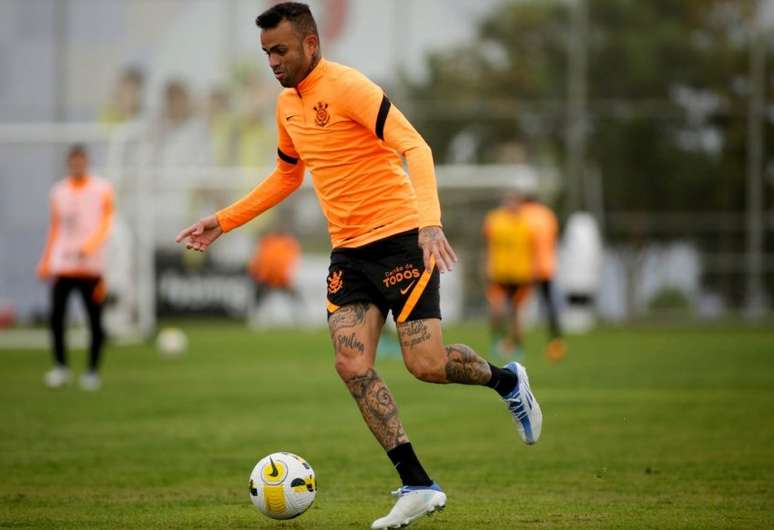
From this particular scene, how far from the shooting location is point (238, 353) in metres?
20.7

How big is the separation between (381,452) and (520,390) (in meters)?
2.41

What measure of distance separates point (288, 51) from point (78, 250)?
8248 mm

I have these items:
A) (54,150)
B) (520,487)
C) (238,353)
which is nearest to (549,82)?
(54,150)

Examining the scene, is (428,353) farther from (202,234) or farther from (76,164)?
(76,164)

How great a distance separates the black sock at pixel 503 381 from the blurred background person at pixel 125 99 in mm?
31111

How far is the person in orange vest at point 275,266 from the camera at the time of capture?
32.2m

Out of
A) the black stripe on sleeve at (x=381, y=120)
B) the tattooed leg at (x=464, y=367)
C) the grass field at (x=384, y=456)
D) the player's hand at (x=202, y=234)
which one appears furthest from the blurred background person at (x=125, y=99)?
the black stripe on sleeve at (x=381, y=120)

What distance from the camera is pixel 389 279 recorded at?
6.40m

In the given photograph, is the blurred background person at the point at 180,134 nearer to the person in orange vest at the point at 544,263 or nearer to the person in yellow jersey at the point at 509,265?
the person in orange vest at the point at 544,263

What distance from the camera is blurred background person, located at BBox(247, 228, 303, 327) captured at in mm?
32250

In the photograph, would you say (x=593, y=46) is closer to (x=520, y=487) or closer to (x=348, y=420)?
(x=348, y=420)

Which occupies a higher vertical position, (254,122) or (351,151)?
(254,122)

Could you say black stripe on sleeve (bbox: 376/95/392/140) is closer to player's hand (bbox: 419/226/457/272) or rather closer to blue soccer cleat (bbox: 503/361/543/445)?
player's hand (bbox: 419/226/457/272)

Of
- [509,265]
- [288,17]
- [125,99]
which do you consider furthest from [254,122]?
[288,17]
